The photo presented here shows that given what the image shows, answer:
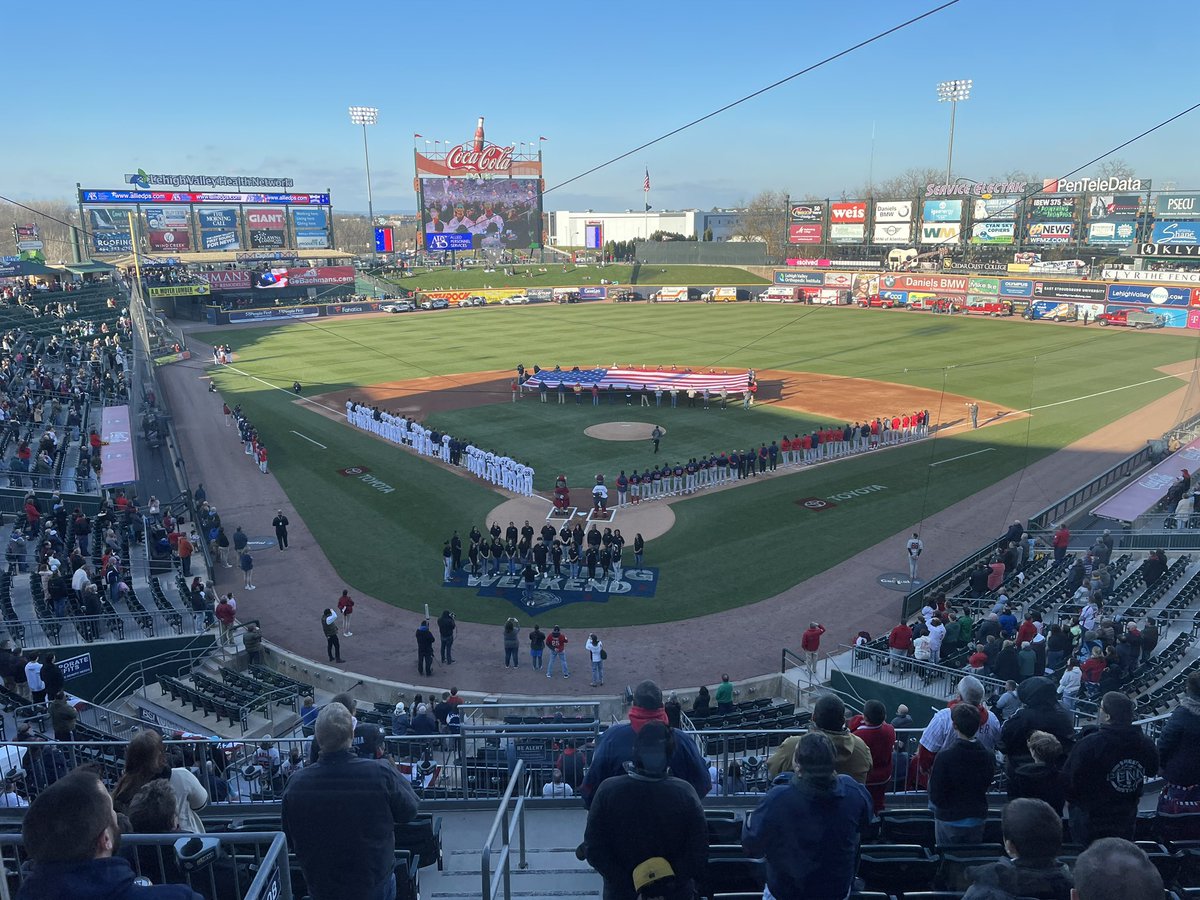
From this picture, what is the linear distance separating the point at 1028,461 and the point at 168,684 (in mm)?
26277

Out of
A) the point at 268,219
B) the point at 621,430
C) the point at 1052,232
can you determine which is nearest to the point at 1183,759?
the point at 621,430

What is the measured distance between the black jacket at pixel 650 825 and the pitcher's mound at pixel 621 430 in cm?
2874

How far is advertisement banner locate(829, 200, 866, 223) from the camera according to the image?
270ft

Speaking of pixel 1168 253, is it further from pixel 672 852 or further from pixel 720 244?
pixel 672 852

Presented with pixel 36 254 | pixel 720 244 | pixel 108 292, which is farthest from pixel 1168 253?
pixel 36 254

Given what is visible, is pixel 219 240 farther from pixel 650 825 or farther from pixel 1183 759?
pixel 1183 759

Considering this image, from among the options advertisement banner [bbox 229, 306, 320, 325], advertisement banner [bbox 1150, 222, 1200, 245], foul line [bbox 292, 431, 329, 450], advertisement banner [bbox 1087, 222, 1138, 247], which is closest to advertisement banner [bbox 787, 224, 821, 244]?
advertisement banner [bbox 1087, 222, 1138, 247]

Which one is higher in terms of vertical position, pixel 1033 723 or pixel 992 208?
pixel 992 208

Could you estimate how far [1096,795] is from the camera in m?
5.16

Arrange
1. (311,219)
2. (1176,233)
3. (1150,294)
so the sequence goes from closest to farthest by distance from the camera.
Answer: (1150,294) → (1176,233) → (311,219)

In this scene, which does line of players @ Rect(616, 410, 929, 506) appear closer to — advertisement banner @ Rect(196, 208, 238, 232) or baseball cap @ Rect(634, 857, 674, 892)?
baseball cap @ Rect(634, 857, 674, 892)

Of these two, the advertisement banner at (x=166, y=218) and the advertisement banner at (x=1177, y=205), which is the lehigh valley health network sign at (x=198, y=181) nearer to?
the advertisement banner at (x=166, y=218)

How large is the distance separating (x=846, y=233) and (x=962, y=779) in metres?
84.5

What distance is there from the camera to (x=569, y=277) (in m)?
93.6
